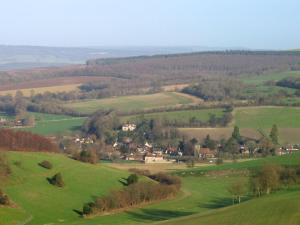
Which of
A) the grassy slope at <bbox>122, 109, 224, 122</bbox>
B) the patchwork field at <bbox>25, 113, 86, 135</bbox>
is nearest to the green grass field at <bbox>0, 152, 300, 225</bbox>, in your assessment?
the grassy slope at <bbox>122, 109, 224, 122</bbox>

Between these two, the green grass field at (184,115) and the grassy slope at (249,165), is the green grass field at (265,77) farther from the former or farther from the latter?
the grassy slope at (249,165)

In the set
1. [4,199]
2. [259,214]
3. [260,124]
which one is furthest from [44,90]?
[259,214]

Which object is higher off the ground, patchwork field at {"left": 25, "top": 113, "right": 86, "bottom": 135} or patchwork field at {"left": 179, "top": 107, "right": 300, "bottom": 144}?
patchwork field at {"left": 179, "top": 107, "right": 300, "bottom": 144}

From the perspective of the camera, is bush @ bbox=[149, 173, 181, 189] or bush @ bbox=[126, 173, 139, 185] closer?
bush @ bbox=[126, 173, 139, 185]

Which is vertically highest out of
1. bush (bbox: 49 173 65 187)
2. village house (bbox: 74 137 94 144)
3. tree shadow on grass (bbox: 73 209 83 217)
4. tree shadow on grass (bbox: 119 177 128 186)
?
bush (bbox: 49 173 65 187)

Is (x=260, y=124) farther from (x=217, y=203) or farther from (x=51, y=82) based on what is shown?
(x=51, y=82)

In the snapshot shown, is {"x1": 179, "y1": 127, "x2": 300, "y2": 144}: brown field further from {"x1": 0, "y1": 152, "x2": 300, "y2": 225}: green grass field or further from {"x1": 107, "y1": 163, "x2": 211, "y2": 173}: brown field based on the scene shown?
{"x1": 0, "y1": 152, "x2": 300, "y2": 225}: green grass field

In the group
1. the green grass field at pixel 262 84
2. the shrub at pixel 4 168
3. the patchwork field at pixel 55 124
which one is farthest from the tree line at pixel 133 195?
the green grass field at pixel 262 84
